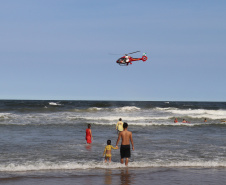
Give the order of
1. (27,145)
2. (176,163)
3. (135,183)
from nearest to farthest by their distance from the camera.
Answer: (135,183)
(176,163)
(27,145)

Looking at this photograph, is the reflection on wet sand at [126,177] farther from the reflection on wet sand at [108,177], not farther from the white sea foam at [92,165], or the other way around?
the white sea foam at [92,165]

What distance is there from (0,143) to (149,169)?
29.4ft

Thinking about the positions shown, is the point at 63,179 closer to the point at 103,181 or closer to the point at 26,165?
the point at 103,181

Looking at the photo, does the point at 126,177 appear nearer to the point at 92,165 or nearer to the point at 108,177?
the point at 108,177

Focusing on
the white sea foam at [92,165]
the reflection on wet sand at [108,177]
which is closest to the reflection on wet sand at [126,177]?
the reflection on wet sand at [108,177]

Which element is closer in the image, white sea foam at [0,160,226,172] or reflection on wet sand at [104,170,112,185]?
reflection on wet sand at [104,170,112,185]

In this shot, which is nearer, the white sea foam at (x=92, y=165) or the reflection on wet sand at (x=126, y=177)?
the reflection on wet sand at (x=126, y=177)

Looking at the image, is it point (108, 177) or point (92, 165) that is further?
point (92, 165)

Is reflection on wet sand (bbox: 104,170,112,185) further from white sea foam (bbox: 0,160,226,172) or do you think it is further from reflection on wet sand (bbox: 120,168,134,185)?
white sea foam (bbox: 0,160,226,172)

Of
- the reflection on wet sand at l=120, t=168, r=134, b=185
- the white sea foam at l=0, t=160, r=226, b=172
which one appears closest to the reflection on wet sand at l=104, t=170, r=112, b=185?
the reflection on wet sand at l=120, t=168, r=134, b=185

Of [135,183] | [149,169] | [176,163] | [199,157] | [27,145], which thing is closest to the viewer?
[135,183]

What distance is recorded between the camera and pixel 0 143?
56.4 ft

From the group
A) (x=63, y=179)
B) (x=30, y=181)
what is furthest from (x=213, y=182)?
(x=30, y=181)

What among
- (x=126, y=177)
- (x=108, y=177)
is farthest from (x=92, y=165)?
(x=126, y=177)
